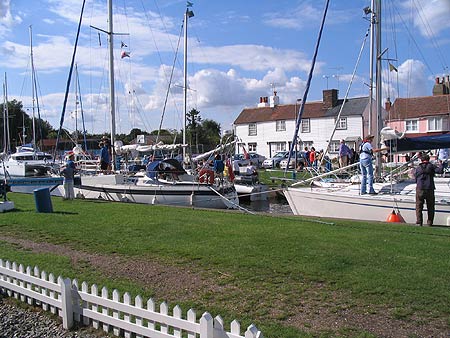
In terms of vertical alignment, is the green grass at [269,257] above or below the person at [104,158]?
below

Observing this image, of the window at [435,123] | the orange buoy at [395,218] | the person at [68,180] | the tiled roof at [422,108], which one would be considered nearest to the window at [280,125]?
the tiled roof at [422,108]

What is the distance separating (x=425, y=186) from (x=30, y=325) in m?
10.3

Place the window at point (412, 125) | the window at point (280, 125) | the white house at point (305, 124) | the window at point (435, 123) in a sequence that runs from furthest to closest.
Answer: the window at point (280, 125) → the white house at point (305, 124) → the window at point (412, 125) → the window at point (435, 123)

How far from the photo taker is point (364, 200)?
15008mm

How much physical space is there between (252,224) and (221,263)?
4371 mm

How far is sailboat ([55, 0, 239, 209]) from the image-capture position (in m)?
19.8

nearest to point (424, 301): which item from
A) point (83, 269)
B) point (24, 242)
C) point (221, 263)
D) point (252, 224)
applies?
point (221, 263)

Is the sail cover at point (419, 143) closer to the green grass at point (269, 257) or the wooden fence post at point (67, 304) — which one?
A: the green grass at point (269, 257)

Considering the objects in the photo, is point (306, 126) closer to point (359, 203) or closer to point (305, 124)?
point (305, 124)

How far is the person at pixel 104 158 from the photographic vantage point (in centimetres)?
2203

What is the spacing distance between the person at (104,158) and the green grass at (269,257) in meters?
8.36

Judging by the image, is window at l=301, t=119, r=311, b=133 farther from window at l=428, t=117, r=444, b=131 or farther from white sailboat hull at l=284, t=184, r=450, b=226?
white sailboat hull at l=284, t=184, r=450, b=226

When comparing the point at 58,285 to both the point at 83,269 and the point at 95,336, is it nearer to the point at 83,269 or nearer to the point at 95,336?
the point at 95,336

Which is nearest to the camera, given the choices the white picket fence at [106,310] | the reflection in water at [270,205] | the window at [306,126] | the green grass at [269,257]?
the white picket fence at [106,310]
